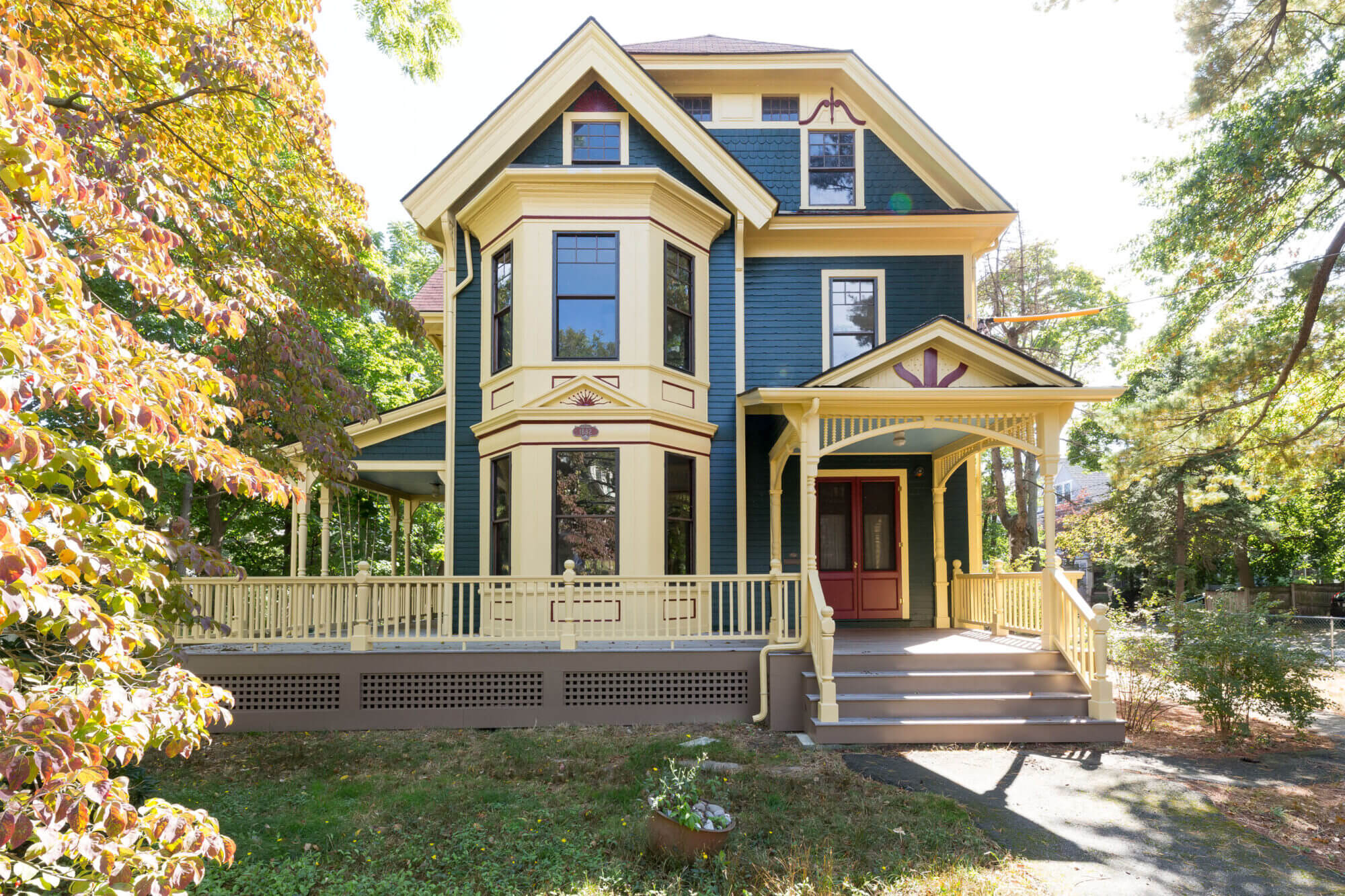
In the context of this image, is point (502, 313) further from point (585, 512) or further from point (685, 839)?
point (685, 839)

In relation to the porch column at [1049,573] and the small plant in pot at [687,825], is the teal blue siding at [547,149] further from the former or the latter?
the small plant in pot at [687,825]

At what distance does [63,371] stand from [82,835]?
4.80 feet

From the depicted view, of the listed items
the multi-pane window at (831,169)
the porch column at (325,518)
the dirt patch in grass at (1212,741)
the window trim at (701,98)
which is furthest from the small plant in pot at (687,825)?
the window trim at (701,98)

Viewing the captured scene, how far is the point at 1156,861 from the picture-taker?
16.7 ft

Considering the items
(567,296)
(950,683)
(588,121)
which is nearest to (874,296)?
(567,296)

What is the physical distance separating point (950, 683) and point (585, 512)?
193 inches

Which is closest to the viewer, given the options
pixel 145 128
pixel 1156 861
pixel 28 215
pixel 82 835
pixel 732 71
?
pixel 82 835

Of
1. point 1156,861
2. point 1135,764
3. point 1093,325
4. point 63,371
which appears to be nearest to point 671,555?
point 1135,764

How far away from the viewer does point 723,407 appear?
1175cm

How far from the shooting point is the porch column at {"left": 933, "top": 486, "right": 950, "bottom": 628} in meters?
12.0

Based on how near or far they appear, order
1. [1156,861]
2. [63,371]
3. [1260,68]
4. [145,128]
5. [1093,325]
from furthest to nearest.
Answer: [1093,325]
[1260,68]
[145,128]
[1156,861]
[63,371]

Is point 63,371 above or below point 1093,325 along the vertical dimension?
below

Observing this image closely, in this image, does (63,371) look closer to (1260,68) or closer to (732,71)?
(732,71)

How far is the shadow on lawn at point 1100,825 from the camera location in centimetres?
483
